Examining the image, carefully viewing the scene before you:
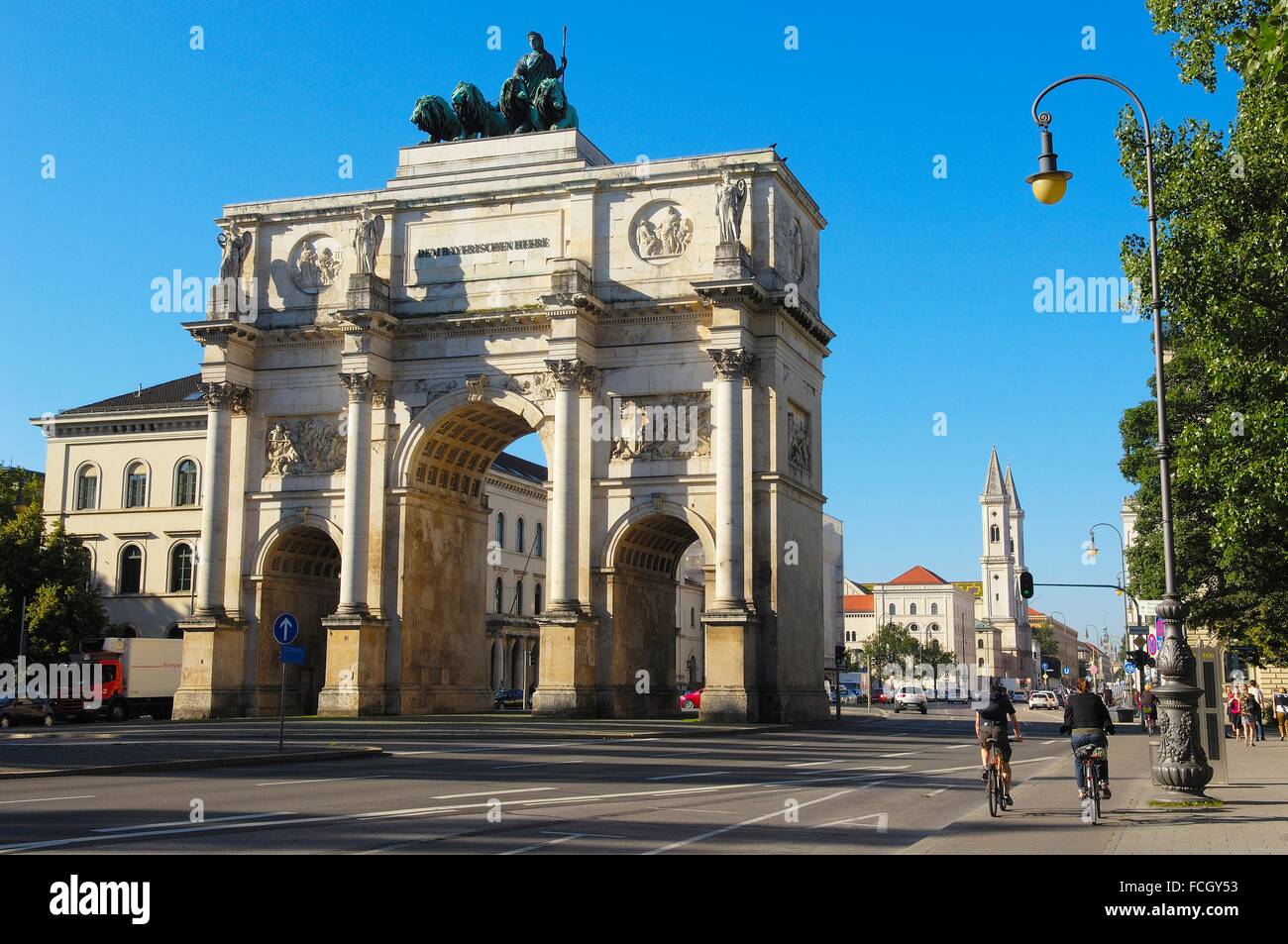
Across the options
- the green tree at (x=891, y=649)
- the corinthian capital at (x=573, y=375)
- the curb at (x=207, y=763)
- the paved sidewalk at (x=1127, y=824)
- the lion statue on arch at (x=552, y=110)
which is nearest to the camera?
the paved sidewalk at (x=1127, y=824)

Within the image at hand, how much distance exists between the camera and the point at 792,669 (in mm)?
44688

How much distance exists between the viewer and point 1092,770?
15836mm

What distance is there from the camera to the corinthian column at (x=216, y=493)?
48.5m

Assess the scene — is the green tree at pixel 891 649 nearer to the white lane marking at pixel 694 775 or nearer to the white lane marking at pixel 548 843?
the white lane marking at pixel 694 775

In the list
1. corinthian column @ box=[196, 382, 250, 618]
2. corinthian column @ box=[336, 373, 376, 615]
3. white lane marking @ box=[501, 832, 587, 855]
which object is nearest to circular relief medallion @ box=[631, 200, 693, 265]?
corinthian column @ box=[336, 373, 376, 615]

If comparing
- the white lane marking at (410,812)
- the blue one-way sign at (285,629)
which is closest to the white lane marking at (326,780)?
the white lane marking at (410,812)

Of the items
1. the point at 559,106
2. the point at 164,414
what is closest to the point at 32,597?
the point at 164,414

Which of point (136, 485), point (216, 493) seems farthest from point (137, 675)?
point (136, 485)

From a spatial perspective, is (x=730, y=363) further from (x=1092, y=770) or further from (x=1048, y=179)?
(x=1092, y=770)

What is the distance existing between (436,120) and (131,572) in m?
32.9

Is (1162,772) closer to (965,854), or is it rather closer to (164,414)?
(965,854)

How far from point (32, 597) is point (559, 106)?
111 feet

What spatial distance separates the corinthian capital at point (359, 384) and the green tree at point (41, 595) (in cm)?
2242

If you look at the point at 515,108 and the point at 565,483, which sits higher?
the point at 515,108
